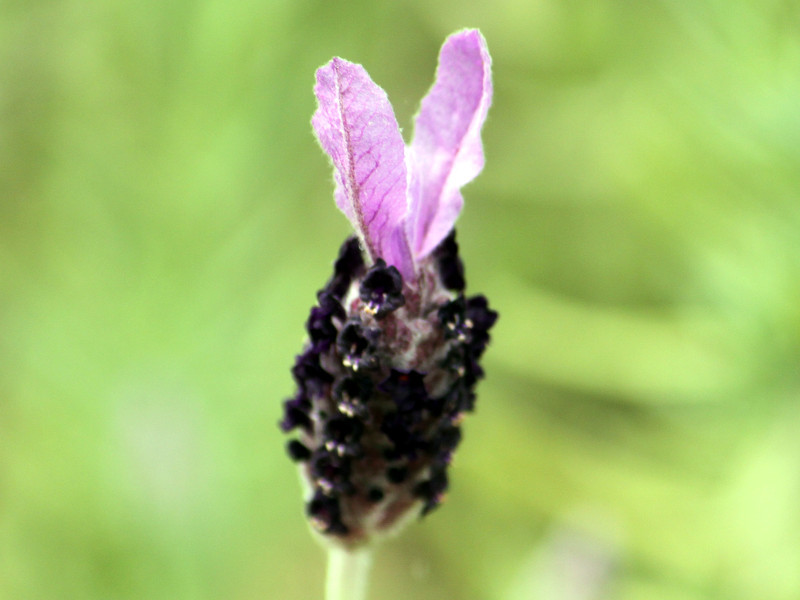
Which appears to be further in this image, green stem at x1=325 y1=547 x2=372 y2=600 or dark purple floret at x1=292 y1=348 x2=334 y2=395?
green stem at x1=325 y1=547 x2=372 y2=600

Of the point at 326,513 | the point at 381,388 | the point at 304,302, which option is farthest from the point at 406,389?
the point at 304,302

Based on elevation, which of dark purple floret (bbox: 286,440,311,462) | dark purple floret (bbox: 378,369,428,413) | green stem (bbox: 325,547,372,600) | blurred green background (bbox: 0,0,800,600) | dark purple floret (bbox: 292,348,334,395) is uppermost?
blurred green background (bbox: 0,0,800,600)

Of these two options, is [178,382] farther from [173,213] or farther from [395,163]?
[395,163]

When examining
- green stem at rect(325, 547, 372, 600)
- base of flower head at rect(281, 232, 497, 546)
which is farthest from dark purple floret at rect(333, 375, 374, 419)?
green stem at rect(325, 547, 372, 600)

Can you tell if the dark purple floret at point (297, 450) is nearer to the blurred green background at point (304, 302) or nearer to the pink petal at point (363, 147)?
the pink petal at point (363, 147)

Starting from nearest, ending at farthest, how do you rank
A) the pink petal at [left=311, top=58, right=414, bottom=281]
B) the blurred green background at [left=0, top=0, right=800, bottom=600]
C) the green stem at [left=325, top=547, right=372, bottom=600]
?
the pink petal at [left=311, top=58, right=414, bottom=281] → the green stem at [left=325, top=547, right=372, bottom=600] → the blurred green background at [left=0, top=0, right=800, bottom=600]

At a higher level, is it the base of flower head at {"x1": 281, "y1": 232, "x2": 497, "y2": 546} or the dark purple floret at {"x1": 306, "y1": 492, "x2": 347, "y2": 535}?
the base of flower head at {"x1": 281, "y1": 232, "x2": 497, "y2": 546}

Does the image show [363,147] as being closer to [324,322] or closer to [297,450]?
[324,322]

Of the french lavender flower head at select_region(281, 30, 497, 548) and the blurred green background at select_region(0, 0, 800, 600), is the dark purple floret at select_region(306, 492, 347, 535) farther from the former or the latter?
the blurred green background at select_region(0, 0, 800, 600)
